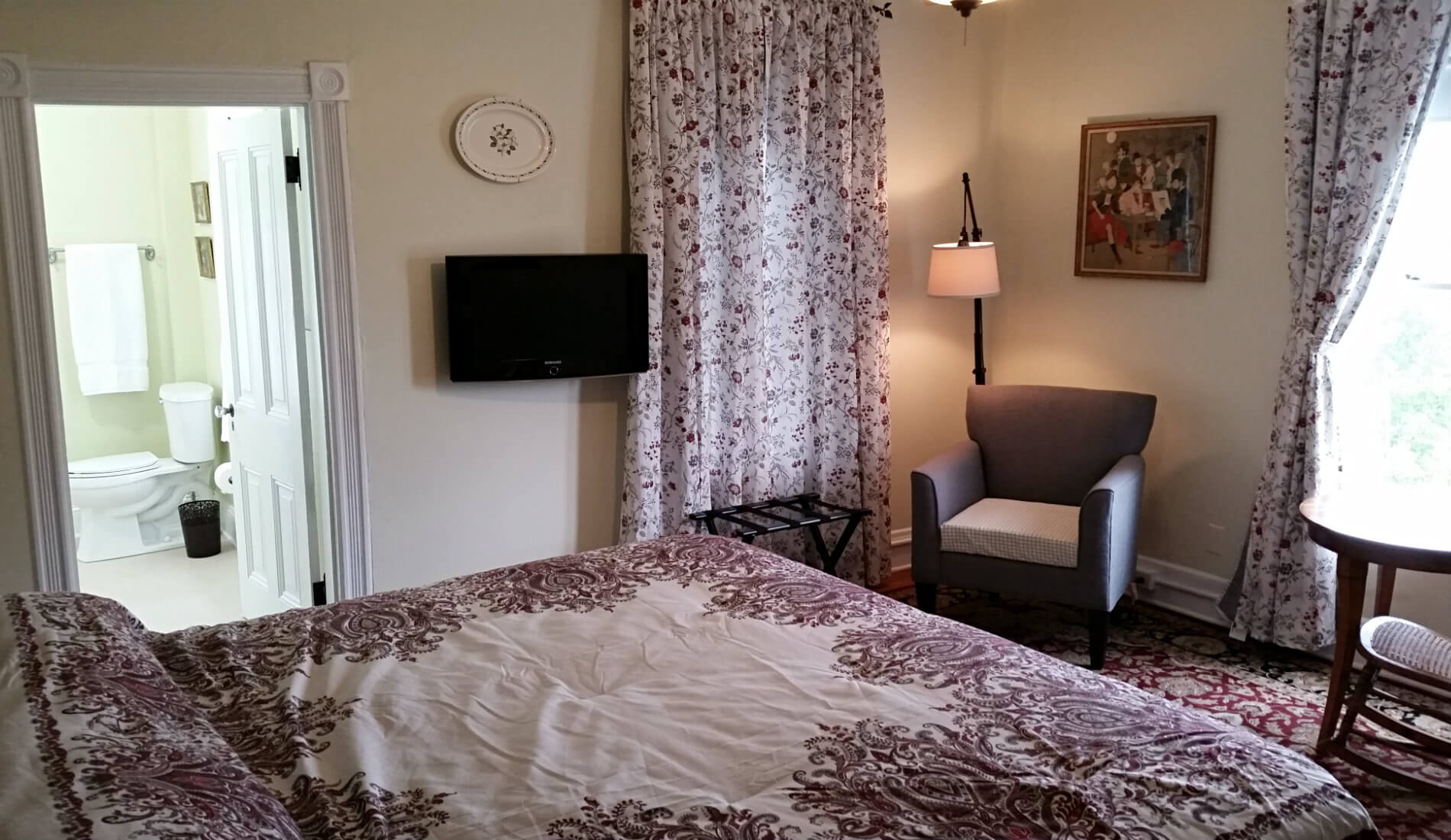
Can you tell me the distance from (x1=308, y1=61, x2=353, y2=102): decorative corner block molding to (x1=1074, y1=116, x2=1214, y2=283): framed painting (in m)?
2.98

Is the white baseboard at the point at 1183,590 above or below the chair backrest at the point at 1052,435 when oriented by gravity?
below

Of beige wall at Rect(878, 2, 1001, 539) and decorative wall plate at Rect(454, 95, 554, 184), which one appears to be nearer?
decorative wall plate at Rect(454, 95, 554, 184)

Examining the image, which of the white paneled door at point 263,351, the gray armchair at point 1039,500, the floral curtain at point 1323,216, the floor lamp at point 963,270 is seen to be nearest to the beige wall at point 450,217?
the white paneled door at point 263,351

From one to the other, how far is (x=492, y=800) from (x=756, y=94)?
322 cm

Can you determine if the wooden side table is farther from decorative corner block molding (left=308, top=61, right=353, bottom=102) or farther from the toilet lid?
the toilet lid

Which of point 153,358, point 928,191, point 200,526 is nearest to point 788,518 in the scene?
point 928,191

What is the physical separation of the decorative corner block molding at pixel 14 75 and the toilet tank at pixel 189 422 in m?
2.85

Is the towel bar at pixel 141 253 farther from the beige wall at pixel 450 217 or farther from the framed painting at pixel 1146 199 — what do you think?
the framed painting at pixel 1146 199

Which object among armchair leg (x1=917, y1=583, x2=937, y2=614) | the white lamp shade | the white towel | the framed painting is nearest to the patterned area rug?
armchair leg (x1=917, y1=583, x2=937, y2=614)

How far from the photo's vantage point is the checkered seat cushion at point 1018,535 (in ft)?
12.7

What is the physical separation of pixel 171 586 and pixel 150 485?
68 centimetres

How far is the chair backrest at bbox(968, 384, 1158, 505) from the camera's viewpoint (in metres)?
4.30

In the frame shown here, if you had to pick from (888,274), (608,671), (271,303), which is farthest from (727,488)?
(608,671)

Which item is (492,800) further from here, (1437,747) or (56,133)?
(56,133)
